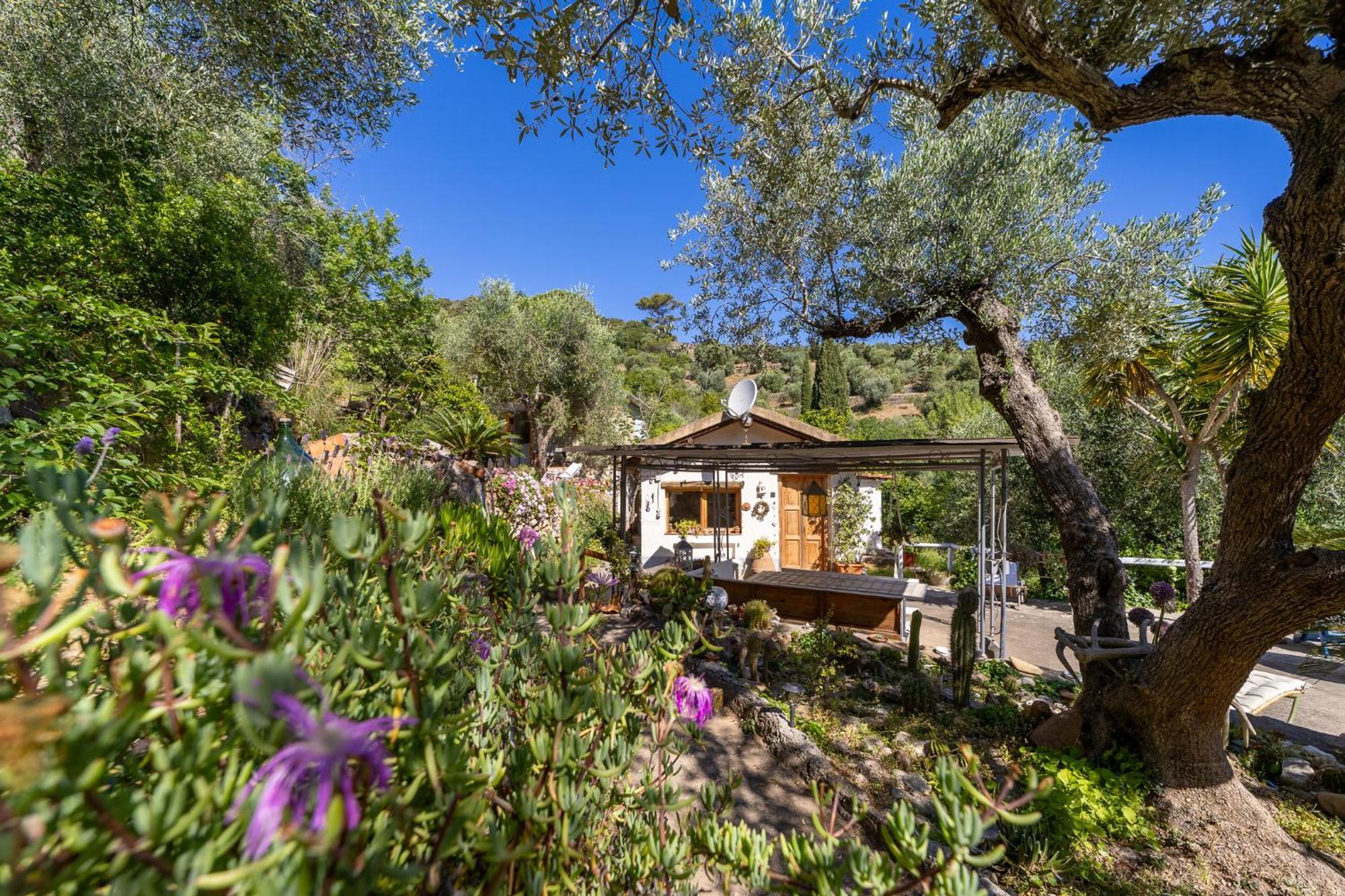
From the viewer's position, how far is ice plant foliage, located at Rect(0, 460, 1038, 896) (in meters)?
0.44

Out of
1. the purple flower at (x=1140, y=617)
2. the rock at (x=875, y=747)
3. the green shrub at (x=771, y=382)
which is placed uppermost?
the green shrub at (x=771, y=382)

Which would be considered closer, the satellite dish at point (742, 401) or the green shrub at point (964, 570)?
the satellite dish at point (742, 401)

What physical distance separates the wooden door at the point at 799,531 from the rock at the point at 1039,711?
271 inches

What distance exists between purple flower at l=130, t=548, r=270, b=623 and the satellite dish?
7530 millimetres

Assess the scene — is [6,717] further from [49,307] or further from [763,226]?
[763,226]

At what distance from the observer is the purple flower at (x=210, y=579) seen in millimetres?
524

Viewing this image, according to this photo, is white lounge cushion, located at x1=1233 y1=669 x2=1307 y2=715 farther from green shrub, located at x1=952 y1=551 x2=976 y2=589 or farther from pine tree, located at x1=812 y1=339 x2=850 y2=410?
pine tree, located at x1=812 y1=339 x2=850 y2=410

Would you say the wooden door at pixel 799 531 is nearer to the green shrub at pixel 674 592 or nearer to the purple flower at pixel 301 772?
the green shrub at pixel 674 592

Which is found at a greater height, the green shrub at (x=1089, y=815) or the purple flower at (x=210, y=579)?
the purple flower at (x=210, y=579)

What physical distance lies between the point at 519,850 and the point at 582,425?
18.5m

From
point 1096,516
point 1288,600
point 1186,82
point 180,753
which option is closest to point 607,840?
point 180,753

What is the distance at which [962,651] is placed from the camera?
468 cm

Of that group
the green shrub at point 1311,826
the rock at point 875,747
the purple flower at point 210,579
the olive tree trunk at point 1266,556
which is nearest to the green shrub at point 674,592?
the rock at point 875,747

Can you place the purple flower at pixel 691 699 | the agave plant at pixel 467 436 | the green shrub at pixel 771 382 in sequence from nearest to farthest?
the purple flower at pixel 691 699, the agave plant at pixel 467 436, the green shrub at pixel 771 382
